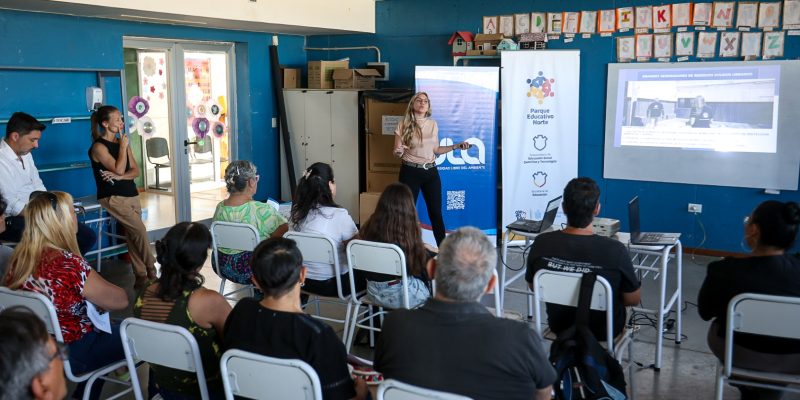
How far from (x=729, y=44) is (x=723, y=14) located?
272mm

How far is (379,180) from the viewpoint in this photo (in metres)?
7.79

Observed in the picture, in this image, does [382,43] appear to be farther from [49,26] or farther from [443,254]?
[443,254]

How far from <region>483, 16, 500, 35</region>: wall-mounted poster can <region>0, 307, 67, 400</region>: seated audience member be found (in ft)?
20.7

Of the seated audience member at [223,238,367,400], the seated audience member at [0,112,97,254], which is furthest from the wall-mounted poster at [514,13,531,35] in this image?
the seated audience member at [223,238,367,400]

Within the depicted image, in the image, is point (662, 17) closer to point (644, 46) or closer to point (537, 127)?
point (644, 46)

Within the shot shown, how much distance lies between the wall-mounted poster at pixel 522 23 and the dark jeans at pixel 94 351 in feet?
17.2

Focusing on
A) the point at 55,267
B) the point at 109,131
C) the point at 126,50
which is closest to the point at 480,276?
the point at 55,267

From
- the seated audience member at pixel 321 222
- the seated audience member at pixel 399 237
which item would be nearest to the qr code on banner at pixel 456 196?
the seated audience member at pixel 321 222

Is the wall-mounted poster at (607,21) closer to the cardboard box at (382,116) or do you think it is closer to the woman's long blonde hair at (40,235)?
the cardboard box at (382,116)

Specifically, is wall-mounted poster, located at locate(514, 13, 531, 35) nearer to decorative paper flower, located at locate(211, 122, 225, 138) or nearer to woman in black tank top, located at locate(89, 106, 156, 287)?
decorative paper flower, located at locate(211, 122, 225, 138)

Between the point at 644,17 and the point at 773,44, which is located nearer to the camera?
the point at 773,44

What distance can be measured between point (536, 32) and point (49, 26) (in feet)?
14.8

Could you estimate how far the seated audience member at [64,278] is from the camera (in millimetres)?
2932

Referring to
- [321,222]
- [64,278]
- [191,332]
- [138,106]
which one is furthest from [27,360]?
[138,106]
